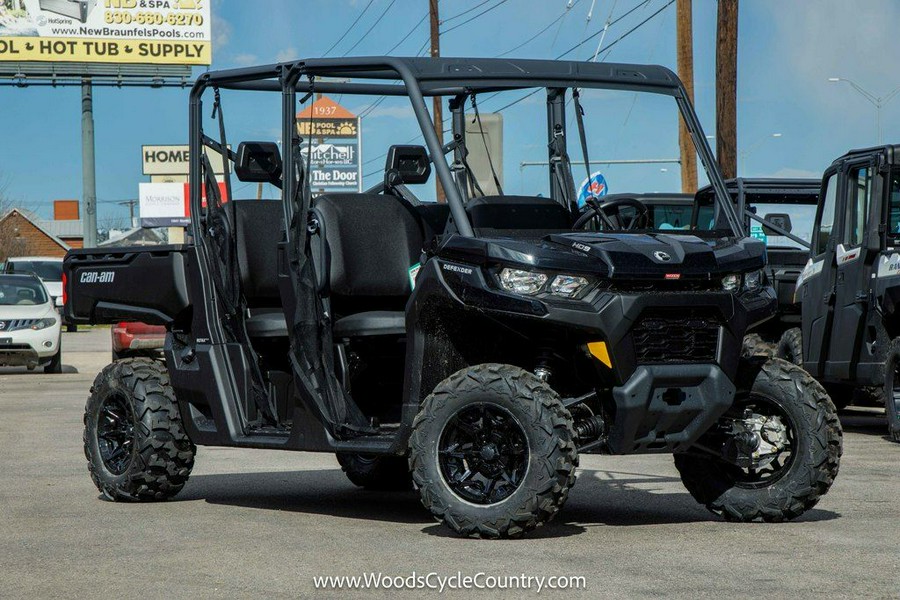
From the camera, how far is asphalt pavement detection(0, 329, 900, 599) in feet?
21.5

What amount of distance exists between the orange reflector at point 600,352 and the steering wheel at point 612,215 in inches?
47.4

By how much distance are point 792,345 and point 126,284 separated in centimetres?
870

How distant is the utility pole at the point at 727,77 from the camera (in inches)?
982

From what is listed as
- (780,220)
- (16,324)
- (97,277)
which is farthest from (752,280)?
(16,324)

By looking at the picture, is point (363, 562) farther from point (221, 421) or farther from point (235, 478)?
point (235, 478)

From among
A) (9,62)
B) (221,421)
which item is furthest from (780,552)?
(9,62)

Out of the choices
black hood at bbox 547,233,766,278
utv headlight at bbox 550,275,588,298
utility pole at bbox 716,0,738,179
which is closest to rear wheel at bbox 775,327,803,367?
utility pole at bbox 716,0,738,179

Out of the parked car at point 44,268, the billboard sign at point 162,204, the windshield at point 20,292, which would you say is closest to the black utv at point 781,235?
the windshield at point 20,292

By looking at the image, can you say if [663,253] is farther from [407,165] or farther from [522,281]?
[407,165]

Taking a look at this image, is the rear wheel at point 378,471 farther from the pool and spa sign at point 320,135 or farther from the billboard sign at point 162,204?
the billboard sign at point 162,204

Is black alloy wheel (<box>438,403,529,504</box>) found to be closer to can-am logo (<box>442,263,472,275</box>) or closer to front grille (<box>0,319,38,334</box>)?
can-am logo (<box>442,263,472,275</box>)

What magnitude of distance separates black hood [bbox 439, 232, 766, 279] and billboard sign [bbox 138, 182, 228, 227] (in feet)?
218

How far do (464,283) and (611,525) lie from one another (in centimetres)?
159

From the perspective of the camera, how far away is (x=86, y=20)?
2484 inches
